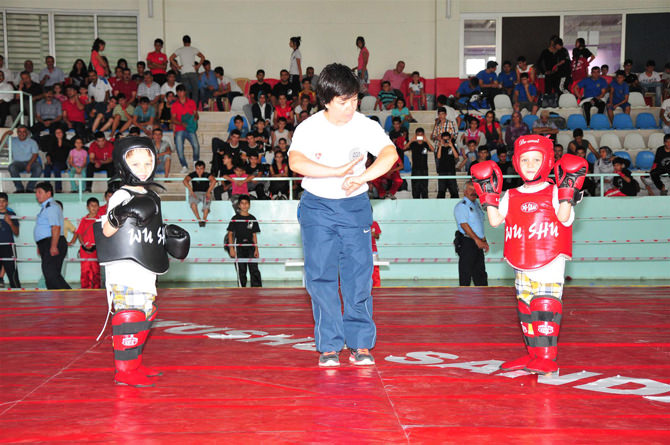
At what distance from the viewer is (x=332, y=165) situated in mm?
3566

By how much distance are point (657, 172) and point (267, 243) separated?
660 centimetres

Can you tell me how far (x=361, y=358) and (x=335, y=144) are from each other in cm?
118

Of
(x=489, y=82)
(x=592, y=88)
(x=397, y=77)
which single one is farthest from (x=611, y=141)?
(x=397, y=77)

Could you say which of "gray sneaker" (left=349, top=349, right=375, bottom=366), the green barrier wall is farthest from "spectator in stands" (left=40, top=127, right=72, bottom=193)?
"gray sneaker" (left=349, top=349, right=375, bottom=366)

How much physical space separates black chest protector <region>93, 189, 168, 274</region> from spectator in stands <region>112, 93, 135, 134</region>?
9.74 m

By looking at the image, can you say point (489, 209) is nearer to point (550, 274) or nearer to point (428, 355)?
point (550, 274)

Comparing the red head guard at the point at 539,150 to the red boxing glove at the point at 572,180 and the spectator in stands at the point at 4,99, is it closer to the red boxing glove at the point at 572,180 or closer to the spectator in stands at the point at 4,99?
the red boxing glove at the point at 572,180

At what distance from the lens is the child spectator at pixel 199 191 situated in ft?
34.3

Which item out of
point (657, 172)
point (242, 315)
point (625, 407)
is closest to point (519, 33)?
point (657, 172)

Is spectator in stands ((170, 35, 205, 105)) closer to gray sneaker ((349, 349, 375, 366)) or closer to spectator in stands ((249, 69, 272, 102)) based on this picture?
spectator in stands ((249, 69, 272, 102))

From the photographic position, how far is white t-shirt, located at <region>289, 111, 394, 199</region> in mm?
3543

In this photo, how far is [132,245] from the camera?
325cm

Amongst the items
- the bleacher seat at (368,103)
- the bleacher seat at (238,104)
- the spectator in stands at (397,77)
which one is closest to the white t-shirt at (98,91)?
the bleacher seat at (238,104)

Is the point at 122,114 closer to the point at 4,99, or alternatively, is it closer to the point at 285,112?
the point at 4,99
